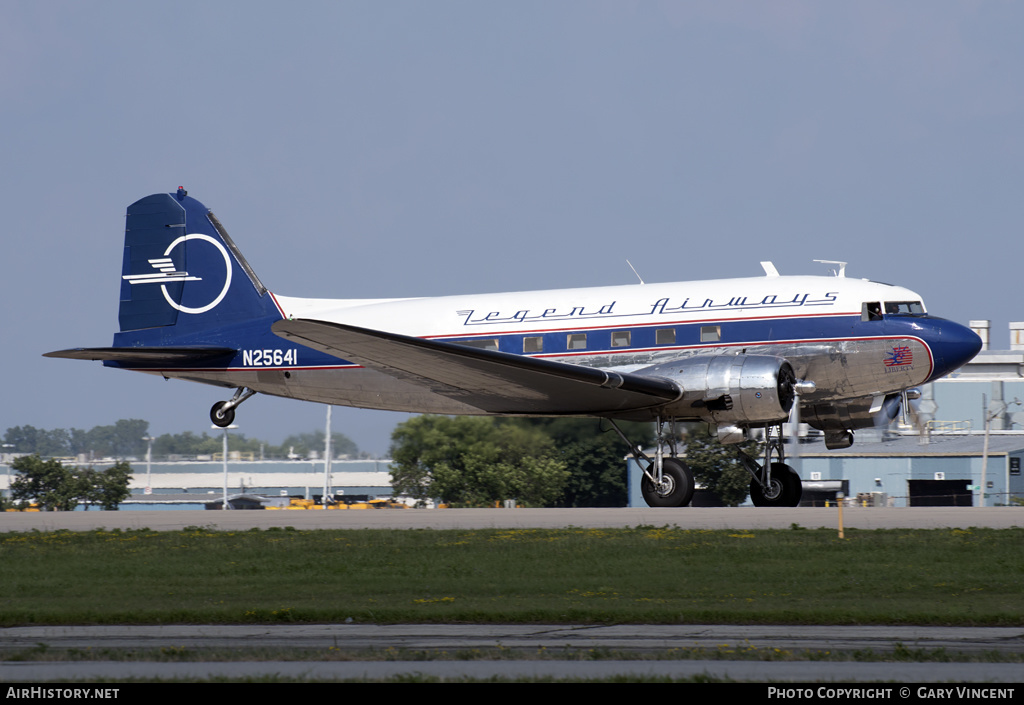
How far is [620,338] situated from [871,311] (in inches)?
215

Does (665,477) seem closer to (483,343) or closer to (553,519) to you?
(553,519)

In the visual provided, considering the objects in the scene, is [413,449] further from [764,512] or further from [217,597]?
[217,597]

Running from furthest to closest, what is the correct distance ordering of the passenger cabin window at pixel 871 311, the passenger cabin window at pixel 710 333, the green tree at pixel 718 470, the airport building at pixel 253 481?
the airport building at pixel 253 481 → the green tree at pixel 718 470 → the passenger cabin window at pixel 710 333 → the passenger cabin window at pixel 871 311

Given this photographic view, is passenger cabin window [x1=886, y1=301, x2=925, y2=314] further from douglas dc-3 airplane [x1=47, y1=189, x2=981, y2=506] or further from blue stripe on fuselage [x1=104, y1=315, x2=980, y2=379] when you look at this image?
blue stripe on fuselage [x1=104, y1=315, x2=980, y2=379]

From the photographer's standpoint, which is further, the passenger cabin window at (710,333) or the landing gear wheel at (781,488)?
the landing gear wheel at (781,488)

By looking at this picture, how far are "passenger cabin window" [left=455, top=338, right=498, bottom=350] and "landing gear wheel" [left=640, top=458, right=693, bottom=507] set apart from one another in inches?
190

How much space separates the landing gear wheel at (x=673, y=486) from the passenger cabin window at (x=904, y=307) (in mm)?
5620

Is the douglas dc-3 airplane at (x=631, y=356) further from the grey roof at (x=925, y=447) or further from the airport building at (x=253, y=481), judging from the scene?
the airport building at (x=253, y=481)

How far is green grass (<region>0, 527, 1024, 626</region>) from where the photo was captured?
11961 mm

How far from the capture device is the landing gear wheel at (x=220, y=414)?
92.5 ft

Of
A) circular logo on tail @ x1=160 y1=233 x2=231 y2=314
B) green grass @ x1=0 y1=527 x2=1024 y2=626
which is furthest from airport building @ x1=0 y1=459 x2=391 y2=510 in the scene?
green grass @ x1=0 y1=527 x2=1024 y2=626

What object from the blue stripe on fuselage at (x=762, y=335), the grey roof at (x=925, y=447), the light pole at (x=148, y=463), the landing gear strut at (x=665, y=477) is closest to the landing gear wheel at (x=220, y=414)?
the blue stripe on fuselage at (x=762, y=335)

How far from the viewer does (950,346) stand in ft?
75.9
